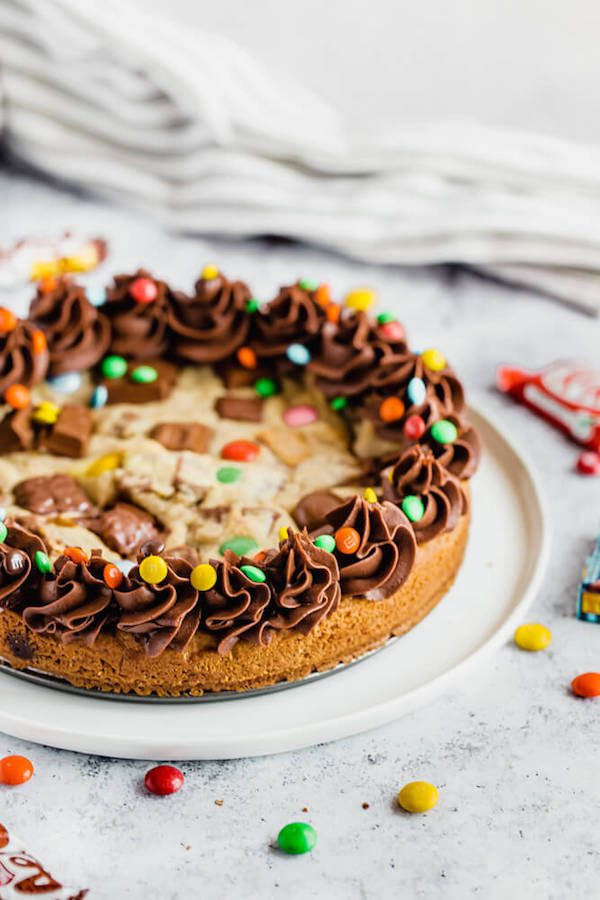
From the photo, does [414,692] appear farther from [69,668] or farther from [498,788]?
[69,668]

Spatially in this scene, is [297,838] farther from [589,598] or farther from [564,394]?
[564,394]

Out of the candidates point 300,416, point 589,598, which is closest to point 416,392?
point 300,416

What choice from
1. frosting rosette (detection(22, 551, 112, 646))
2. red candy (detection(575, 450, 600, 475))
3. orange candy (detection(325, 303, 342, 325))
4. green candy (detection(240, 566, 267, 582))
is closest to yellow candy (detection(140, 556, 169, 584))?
frosting rosette (detection(22, 551, 112, 646))

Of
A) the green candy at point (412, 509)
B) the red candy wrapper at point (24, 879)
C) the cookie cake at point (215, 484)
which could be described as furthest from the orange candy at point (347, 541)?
the red candy wrapper at point (24, 879)

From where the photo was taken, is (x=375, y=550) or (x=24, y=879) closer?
(x=24, y=879)

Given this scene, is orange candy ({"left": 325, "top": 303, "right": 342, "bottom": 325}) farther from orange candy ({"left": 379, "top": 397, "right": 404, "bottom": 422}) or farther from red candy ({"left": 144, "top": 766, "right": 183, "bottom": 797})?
red candy ({"left": 144, "top": 766, "right": 183, "bottom": 797})

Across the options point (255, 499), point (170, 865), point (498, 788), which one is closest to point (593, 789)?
point (498, 788)
